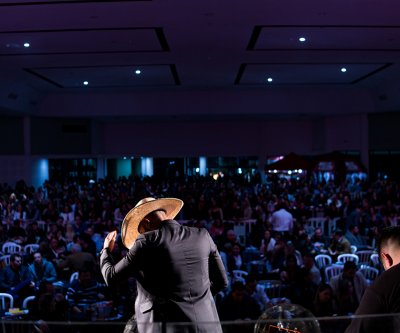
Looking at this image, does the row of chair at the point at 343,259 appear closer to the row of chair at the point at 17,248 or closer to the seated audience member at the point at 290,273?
the seated audience member at the point at 290,273

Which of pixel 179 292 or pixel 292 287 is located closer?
pixel 179 292

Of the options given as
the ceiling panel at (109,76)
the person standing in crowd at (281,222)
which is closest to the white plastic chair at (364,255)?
the person standing in crowd at (281,222)

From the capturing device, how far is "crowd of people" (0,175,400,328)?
22.9ft

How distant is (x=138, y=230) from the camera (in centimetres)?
301

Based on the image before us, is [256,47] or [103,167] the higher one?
[256,47]

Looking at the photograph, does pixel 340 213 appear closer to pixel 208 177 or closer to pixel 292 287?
pixel 292 287

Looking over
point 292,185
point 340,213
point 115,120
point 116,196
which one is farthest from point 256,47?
point 115,120

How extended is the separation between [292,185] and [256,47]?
9.93 metres

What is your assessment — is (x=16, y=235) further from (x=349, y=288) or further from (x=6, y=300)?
(x=349, y=288)

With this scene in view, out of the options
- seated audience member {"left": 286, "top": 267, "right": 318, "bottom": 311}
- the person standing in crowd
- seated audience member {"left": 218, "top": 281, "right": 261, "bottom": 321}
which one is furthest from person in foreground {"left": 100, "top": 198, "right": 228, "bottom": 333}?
the person standing in crowd

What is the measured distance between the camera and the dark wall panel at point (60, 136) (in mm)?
23438

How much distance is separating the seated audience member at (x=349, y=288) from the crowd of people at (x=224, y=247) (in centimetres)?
1

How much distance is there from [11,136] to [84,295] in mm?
16725

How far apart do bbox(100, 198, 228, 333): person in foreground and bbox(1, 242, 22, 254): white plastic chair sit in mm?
9521
